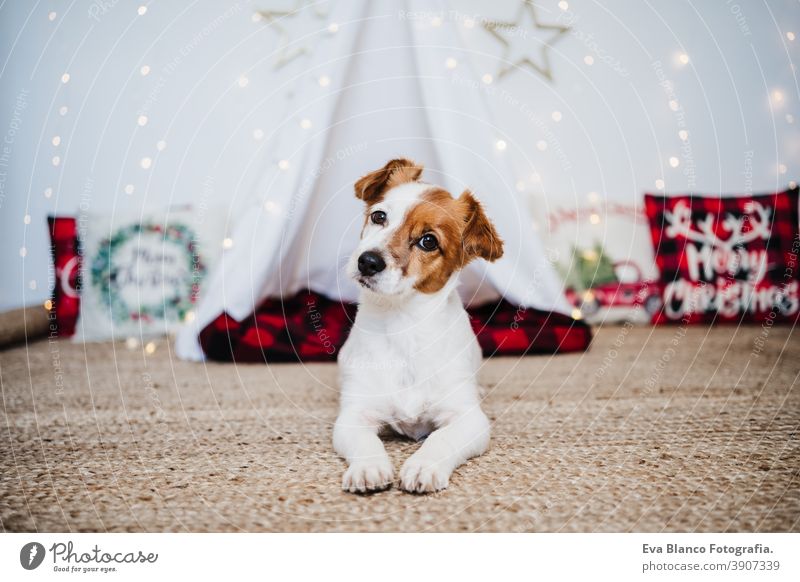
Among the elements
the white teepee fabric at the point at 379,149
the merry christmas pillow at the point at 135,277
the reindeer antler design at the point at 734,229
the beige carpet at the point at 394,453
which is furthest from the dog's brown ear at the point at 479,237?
the reindeer antler design at the point at 734,229

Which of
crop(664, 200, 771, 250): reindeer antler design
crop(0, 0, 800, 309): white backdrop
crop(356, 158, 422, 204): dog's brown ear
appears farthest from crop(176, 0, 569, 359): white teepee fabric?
crop(664, 200, 771, 250): reindeer antler design

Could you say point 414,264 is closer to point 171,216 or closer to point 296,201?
point 296,201

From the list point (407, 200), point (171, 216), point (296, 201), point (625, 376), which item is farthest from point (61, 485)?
point (171, 216)

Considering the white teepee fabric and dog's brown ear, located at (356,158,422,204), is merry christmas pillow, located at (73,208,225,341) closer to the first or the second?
the white teepee fabric

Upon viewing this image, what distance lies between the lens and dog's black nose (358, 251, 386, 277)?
71.8 inches

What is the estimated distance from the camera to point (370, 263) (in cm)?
182

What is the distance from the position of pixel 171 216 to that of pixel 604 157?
12.8 ft

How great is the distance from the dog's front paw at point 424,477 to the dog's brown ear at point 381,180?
1.05 metres

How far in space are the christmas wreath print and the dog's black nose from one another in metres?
2.74

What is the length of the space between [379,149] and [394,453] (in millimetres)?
2386

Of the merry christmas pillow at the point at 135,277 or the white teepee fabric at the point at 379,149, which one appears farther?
the merry christmas pillow at the point at 135,277

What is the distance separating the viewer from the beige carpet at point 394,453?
1391 millimetres

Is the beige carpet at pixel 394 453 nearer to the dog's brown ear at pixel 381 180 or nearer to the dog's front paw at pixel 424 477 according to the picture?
the dog's front paw at pixel 424 477

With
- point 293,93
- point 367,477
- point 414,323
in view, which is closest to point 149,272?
point 293,93
